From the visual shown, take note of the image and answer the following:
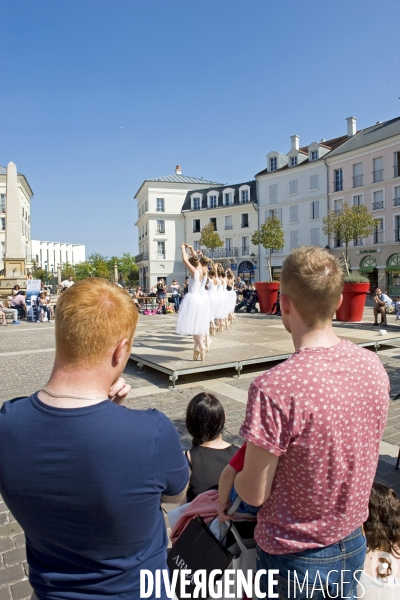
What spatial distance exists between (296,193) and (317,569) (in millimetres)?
46065

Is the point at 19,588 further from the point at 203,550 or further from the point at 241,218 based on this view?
the point at 241,218

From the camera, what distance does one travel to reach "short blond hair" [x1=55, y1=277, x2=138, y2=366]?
1.40 m

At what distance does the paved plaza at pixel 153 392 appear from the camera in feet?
9.95

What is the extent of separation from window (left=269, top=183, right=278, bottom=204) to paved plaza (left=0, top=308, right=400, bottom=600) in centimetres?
3699

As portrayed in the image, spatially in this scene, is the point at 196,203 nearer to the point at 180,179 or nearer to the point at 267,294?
the point at 180,179

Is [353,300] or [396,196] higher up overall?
[396,196]

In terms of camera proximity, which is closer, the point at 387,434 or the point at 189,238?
the point at 387,434

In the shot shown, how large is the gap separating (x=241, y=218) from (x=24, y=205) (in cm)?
3069

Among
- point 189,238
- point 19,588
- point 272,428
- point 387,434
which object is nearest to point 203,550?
point 272,428

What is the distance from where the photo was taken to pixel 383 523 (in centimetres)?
214

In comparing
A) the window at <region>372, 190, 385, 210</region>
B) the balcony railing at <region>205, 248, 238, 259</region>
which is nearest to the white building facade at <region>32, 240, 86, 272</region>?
the balcony railing at <region>205, 248, 238, 259</region>

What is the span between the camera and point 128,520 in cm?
131

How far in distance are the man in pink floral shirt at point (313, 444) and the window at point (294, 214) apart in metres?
45.1

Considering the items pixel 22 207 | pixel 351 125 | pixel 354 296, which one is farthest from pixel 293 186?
pixel 22 207
